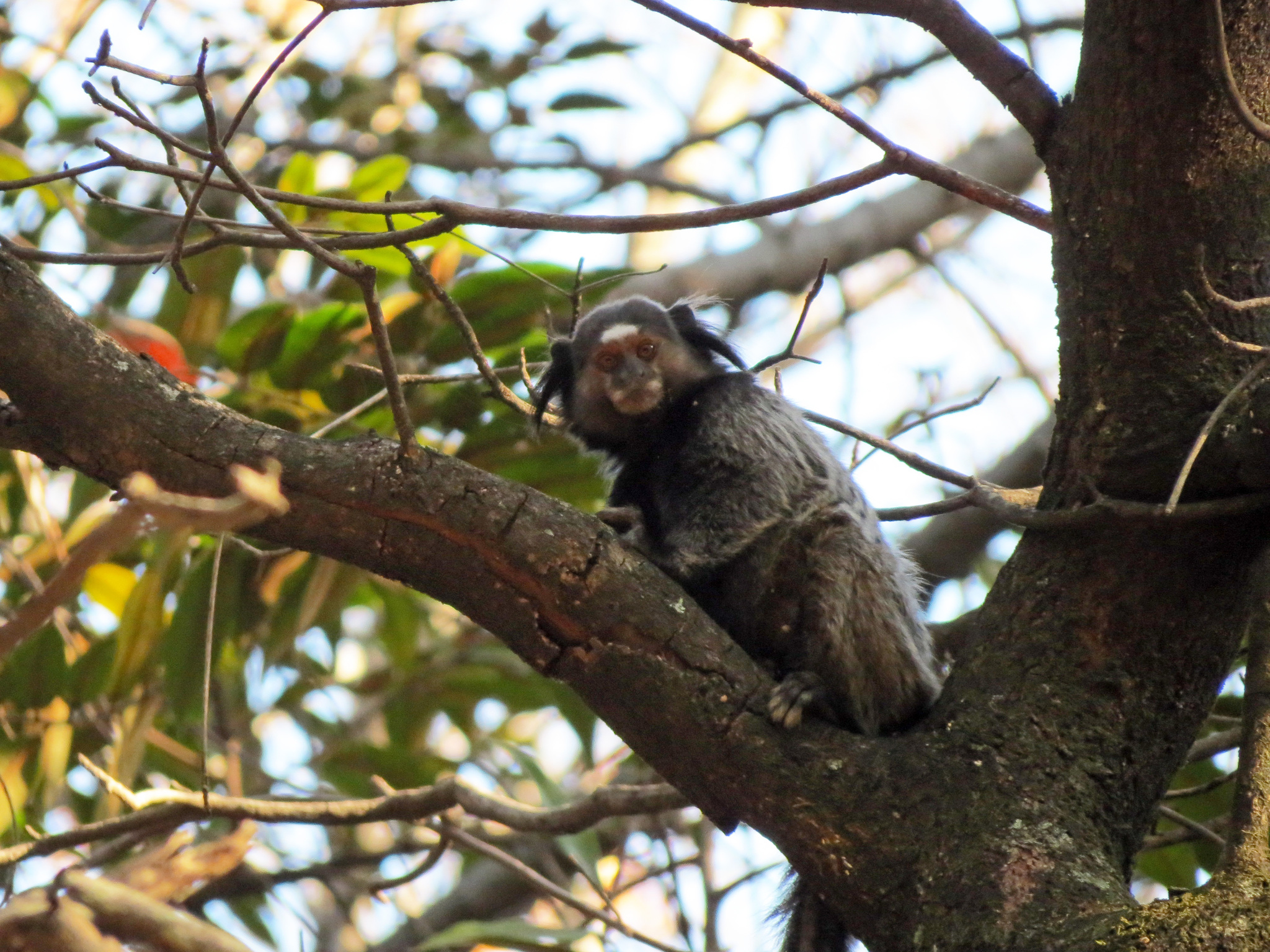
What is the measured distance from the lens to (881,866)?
281 cm

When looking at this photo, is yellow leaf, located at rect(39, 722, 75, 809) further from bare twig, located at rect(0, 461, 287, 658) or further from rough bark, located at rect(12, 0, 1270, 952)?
bare twig, located at rect(0, 461, 287, 658)

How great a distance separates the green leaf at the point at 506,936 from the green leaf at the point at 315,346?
7.41 feet

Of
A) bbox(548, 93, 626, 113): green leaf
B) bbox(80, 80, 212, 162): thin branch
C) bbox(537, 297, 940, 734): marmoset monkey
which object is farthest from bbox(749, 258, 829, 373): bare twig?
bbox(548, 93, 626, 113): green leaf

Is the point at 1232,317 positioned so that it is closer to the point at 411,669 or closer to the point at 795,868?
the point at 795,868

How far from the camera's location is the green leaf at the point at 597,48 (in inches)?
330

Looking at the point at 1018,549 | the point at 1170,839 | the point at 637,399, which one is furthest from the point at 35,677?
the point at 1170,839

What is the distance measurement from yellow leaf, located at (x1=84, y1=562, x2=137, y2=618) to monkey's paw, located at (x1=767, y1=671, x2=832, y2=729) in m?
3.66

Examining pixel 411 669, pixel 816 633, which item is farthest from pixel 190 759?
pixel 816 633

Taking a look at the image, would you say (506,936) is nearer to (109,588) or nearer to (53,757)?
(53,757)

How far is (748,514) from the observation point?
438cm

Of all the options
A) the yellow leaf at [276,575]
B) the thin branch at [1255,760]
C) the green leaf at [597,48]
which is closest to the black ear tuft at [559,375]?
the yellow leaf at [276,575]

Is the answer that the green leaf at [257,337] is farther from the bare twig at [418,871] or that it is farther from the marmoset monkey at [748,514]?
the bare twig at [418,871]

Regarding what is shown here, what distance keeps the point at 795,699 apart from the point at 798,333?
1.33 metres

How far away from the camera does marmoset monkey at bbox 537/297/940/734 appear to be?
382 cm
